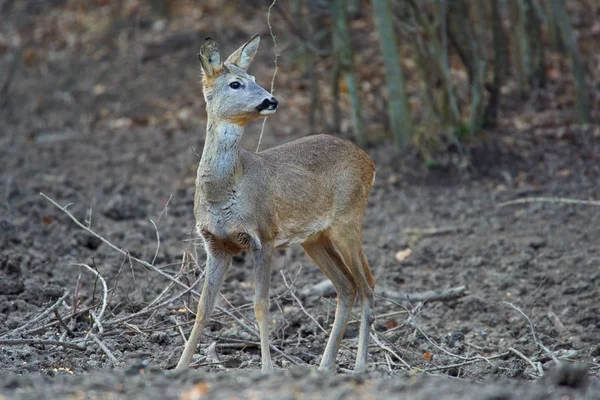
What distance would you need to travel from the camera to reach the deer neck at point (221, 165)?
22.0 feet

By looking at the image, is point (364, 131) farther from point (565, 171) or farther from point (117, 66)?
point (117, 66)

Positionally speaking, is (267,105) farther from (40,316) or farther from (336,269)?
(40,316)

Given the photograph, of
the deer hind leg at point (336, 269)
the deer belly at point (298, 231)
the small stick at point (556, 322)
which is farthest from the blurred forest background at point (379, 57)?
the deer belly at point (298, 231)

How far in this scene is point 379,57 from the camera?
1683cm

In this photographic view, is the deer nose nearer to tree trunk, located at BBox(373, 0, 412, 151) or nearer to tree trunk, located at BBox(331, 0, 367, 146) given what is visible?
tree trunk, located at BBox(373, 0, 412, 151)

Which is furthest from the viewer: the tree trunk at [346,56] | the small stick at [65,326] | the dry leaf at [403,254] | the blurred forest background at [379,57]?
the tree trunk at [346,56]

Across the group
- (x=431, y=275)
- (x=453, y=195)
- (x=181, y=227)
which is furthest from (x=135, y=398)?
(x=453, y=195)

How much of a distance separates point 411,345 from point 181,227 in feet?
14.5

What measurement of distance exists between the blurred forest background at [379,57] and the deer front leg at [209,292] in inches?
228

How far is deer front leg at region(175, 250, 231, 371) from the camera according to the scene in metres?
6.63

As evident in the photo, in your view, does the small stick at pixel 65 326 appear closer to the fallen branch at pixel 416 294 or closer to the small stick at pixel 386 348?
the small stick at pixel 386 348

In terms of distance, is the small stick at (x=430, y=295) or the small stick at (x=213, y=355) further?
the small stick at (x=430, y=295)

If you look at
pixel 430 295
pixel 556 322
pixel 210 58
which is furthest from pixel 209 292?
pixel 556 322

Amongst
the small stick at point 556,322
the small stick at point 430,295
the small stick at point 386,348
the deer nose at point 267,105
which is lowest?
the small stick at point 556,322
